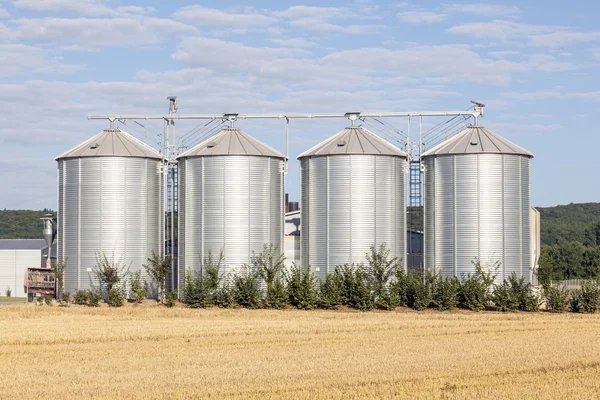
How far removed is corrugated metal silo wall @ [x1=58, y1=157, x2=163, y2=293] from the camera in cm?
6153

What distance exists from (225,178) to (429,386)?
36709 mm

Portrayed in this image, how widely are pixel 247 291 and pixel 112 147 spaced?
14303 mm

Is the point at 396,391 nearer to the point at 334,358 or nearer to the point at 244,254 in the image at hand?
the point at 334,358

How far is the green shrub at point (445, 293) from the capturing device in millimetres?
57125

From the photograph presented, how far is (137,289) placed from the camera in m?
60.6

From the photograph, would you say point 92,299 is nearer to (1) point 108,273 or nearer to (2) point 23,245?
(1) point 108,273

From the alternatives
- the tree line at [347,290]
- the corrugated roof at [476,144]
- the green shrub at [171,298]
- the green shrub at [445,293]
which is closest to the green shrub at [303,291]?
the tree line at [347,290]

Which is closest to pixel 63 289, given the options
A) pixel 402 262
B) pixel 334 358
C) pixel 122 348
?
pixel 402 262

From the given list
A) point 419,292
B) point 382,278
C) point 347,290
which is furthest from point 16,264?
point 419,292

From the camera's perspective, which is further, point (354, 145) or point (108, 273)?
point (354, 145)

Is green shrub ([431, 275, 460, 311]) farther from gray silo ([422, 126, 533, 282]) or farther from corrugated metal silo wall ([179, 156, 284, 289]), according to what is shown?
corrugated metal silo wall ([179, 156, 284, 289])

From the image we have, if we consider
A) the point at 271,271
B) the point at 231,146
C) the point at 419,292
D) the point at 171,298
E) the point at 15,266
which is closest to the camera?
the point at 419,292

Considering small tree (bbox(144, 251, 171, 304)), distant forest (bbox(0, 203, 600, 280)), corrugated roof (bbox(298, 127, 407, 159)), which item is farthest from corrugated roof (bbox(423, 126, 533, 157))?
distant forest (bbox(0, 203, 600, 280))

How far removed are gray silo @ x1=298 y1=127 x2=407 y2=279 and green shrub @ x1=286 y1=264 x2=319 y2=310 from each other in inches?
70.4
